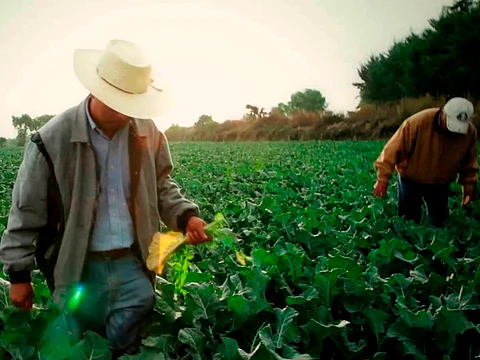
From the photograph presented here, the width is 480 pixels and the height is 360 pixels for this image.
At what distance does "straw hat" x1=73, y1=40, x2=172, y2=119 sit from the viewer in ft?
5.94

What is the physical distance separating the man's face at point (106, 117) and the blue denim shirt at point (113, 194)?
0.10 ft

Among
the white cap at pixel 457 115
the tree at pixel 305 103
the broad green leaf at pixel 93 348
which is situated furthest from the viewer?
the tree at pixel 305 103

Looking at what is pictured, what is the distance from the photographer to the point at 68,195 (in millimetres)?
1947

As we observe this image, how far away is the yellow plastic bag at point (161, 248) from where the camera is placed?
6.68ft

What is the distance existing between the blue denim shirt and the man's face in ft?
0.10

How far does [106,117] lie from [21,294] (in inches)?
26.3

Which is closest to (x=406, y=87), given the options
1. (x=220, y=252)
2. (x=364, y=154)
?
(x=364, y=154)

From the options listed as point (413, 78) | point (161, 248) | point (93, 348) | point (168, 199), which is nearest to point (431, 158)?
point (168, 199)

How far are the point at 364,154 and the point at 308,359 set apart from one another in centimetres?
868

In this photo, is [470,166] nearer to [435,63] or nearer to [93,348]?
[93,348]

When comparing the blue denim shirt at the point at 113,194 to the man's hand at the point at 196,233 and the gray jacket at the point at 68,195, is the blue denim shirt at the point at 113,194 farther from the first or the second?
the man's hand at the point at 196,233

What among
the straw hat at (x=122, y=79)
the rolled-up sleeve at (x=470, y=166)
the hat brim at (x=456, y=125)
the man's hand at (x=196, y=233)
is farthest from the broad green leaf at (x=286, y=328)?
the rolled-up sleeve at (x=470, y=166)

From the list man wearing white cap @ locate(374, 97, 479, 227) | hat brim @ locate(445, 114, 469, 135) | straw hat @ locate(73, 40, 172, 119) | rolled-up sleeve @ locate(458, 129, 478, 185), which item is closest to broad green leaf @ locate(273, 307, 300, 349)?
straw hat @ locate(73, 40, 172, 119)

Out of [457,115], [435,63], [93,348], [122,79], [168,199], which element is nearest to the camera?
[93,348]
